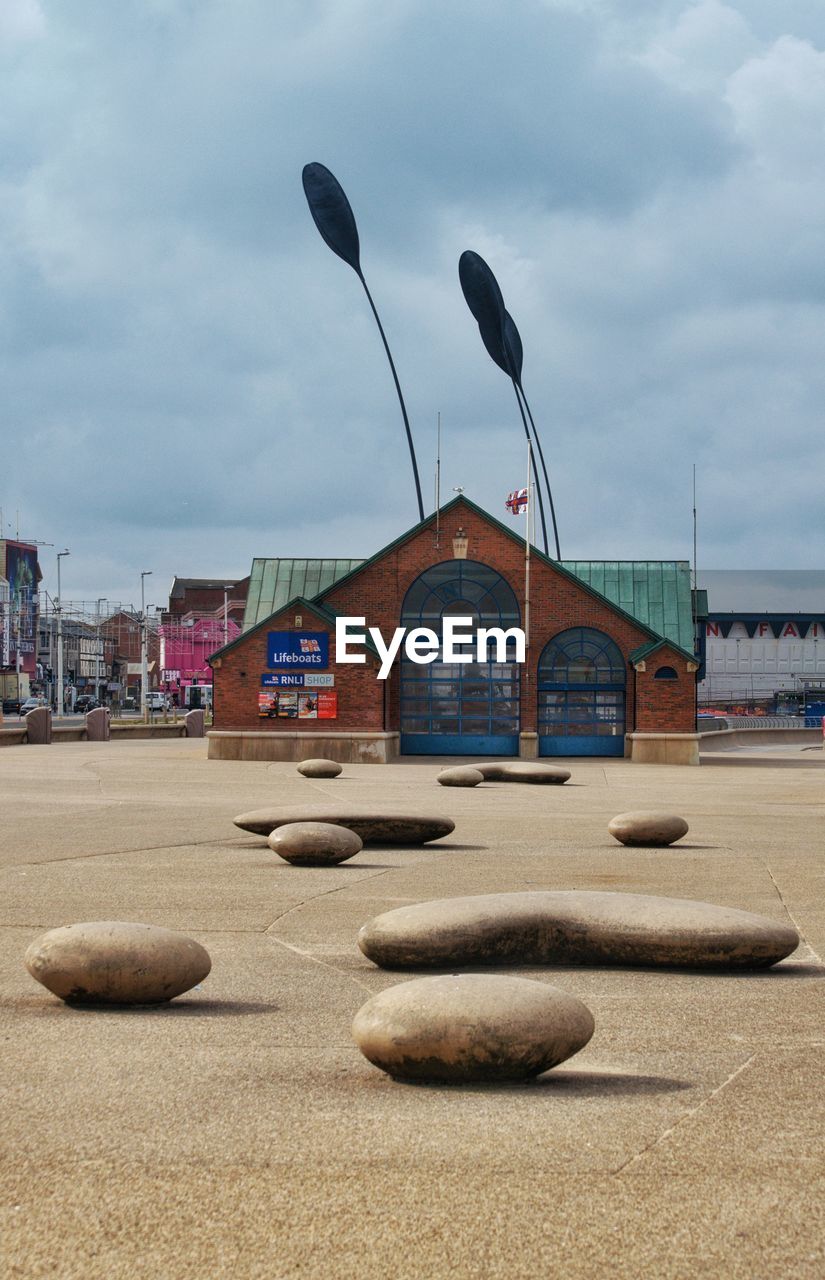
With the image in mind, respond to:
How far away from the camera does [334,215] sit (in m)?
61.9

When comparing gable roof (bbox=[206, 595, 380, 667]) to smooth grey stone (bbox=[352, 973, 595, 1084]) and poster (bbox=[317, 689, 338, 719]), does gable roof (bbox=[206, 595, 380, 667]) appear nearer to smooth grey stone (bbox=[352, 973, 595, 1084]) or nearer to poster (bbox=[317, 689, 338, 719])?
poster (bbox=[317, 689, 338, 719])

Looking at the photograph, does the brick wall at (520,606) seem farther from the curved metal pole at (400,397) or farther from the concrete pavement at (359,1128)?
the concrete pavement at (359,1128)

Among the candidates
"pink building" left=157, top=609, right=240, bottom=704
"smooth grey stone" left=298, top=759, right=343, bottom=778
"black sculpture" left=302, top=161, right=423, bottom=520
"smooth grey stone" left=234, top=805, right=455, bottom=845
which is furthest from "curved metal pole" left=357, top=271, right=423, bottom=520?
"pink building" left=157, top=609, right=240, bottom=704

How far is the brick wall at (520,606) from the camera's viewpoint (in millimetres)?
44156

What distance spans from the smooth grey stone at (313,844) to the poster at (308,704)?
29.2 meters

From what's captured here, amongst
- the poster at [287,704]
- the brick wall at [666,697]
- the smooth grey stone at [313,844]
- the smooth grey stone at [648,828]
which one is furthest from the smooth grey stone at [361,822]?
the brick wall at [666,697]

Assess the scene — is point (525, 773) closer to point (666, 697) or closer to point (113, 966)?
point (666, 697)

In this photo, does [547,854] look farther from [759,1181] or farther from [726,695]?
[726,695]

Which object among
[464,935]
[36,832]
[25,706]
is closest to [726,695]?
[25,706]

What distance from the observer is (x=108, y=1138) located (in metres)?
5.03

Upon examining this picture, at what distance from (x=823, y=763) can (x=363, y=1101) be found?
4162cm

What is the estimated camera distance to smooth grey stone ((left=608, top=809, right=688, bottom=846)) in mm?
16594

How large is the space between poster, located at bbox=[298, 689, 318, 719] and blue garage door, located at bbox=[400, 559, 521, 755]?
3.40 metres

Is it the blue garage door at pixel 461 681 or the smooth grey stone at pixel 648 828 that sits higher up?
the blue garage door at pixel 461 681
